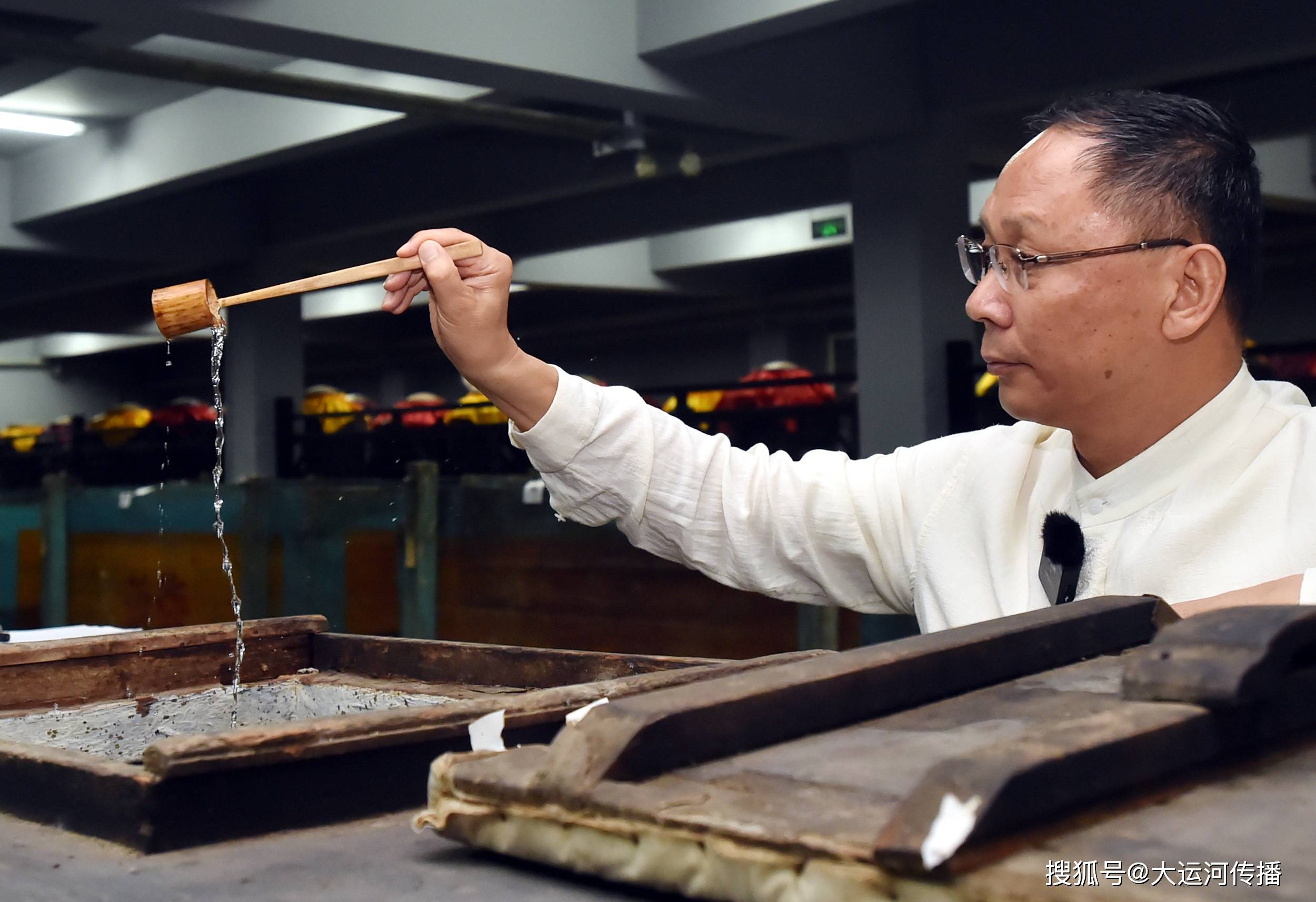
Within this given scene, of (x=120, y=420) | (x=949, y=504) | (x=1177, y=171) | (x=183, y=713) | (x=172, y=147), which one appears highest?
(x=172, y=147)

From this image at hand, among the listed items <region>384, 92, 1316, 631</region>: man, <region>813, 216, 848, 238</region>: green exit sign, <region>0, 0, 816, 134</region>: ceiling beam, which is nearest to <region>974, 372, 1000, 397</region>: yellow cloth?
<region>0, 0, 816, 134</region>: ceiling beam

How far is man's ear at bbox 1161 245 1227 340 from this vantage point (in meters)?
1.32

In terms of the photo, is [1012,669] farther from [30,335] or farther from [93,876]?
[30,335]

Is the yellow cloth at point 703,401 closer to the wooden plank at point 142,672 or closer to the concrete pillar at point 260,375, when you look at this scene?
the concrete pillar at point 260,375

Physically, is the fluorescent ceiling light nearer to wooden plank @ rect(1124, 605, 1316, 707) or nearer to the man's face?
the man's face

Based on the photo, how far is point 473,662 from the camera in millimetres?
1564

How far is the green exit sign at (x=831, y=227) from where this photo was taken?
8766mm

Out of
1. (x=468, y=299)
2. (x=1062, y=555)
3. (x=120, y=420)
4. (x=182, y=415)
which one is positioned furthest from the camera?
(x=120, y=420)

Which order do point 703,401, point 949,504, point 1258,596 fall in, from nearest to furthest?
1. point 1258,596
2. point 949,504
3. point 703,401

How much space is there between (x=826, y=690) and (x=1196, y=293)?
751 millimetres

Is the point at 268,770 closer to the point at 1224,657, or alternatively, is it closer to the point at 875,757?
the point at 875,757

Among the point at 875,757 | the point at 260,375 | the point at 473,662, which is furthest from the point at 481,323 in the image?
the point at 260,375

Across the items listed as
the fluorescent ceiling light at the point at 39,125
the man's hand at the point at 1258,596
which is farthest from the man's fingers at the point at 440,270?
the fluorescent ceiling light at the point at 39,125

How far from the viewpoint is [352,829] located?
90 centimetres
